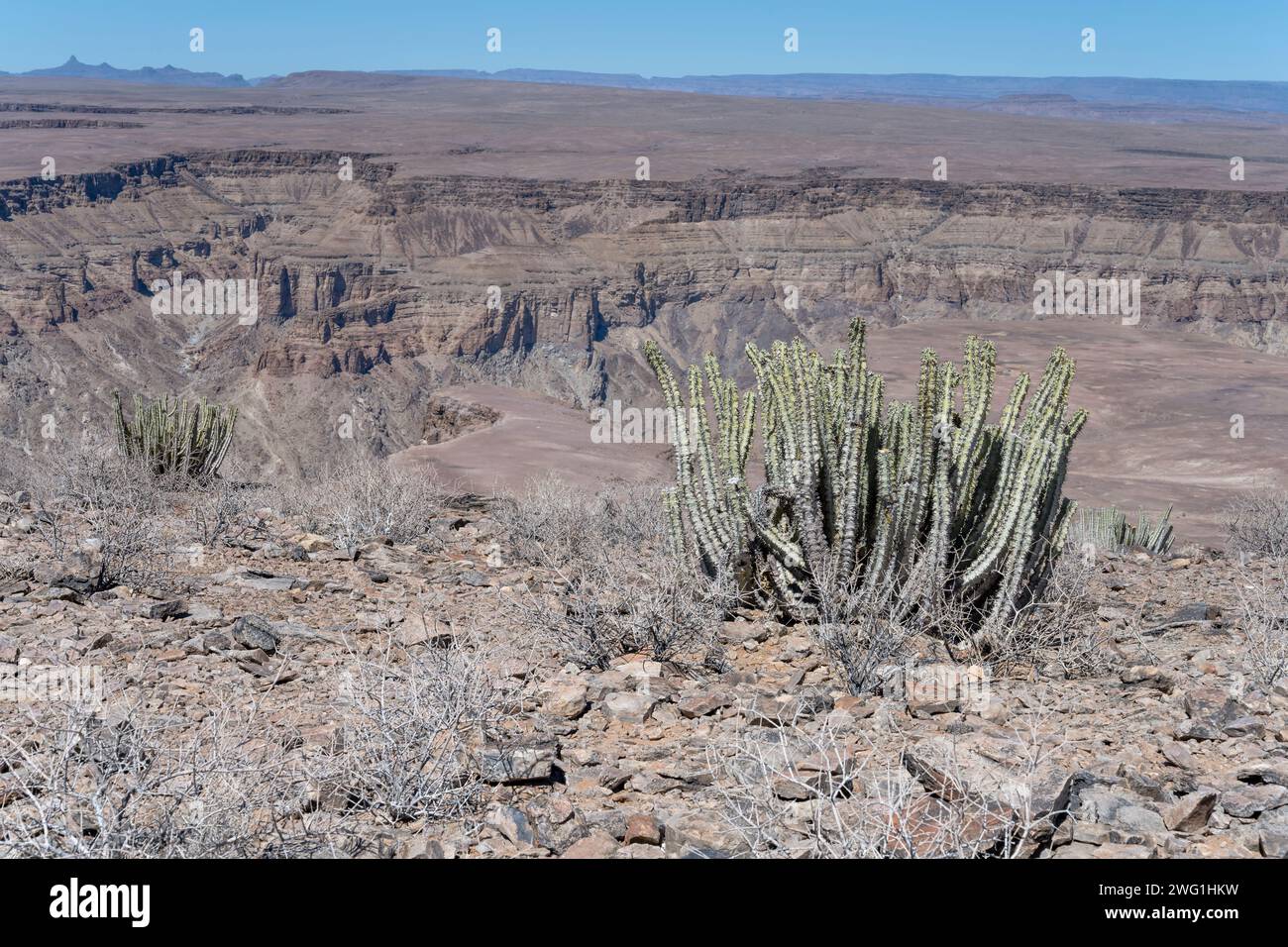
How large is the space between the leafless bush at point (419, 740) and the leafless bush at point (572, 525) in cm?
312

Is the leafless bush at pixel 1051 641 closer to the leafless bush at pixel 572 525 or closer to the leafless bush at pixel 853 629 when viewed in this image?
the leafless bush at pixel 853 629

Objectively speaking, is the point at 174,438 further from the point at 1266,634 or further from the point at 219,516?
the point at 1266,634

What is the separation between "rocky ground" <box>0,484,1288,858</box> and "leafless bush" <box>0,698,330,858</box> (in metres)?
0.03

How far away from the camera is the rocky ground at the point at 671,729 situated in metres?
3.11

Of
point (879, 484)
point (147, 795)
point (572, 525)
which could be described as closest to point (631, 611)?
point (879, 484)

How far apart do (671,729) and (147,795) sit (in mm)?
1929

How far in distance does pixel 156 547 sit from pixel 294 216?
10352cm

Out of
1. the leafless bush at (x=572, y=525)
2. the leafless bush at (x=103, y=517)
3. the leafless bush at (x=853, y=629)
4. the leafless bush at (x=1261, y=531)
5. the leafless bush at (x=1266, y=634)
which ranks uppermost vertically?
the leafless bush at (x=103, y=517)

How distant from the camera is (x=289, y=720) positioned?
4090 mm

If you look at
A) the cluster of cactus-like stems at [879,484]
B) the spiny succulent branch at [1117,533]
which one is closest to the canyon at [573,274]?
the spiny succulent branch at [1117,533]

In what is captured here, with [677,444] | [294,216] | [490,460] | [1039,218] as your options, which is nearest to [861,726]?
[677,444]

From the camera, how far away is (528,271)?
80.6 meters
